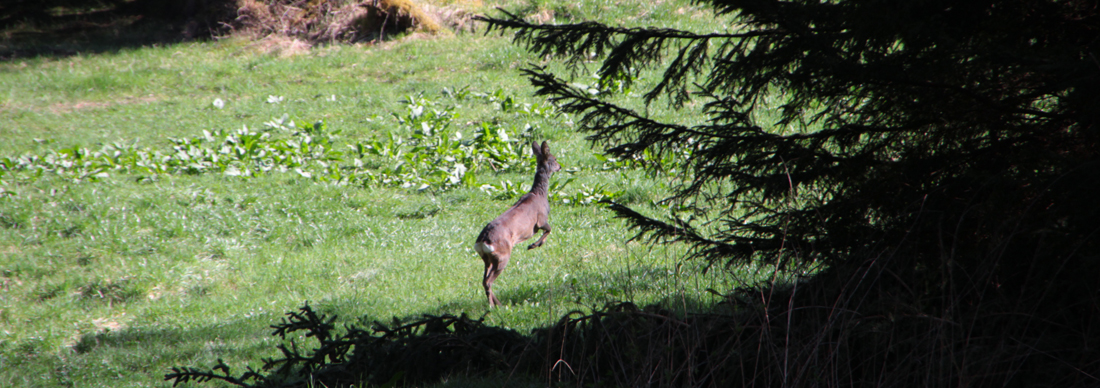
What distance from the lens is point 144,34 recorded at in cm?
2256

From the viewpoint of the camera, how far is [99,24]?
2345 cm

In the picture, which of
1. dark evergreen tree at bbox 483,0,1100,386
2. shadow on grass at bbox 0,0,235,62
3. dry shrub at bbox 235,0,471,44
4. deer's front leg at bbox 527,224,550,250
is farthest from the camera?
shadow on grass at bbox 0,0,235,62

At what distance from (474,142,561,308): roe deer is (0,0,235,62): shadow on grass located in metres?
16.6

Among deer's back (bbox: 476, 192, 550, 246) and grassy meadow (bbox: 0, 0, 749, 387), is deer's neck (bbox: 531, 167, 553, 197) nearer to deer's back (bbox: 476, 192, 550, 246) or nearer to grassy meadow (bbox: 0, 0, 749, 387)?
deer's back (bbox: 476, 192, 550, 246)

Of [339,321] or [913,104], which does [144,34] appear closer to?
[339,321]

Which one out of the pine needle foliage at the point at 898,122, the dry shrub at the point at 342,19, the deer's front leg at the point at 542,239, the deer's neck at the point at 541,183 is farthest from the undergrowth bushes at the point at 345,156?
the dry shrub at the point at 342,19

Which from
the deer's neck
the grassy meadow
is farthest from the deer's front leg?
the deer's neck

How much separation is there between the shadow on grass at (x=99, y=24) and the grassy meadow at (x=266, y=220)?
4660 millimetres

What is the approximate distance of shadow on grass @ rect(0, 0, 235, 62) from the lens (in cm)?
2142

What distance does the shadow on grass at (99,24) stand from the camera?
21.4 metres

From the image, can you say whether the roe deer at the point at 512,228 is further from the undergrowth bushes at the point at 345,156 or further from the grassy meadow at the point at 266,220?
the undergrowth bushes at the point at 345,156

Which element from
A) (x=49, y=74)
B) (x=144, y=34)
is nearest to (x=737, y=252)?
(x=49, y=74)

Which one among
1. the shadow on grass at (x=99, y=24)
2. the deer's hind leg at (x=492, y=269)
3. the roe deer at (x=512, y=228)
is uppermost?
the roe deer at (x=512, y=228)

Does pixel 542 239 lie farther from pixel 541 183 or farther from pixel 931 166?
pixel 931 166
